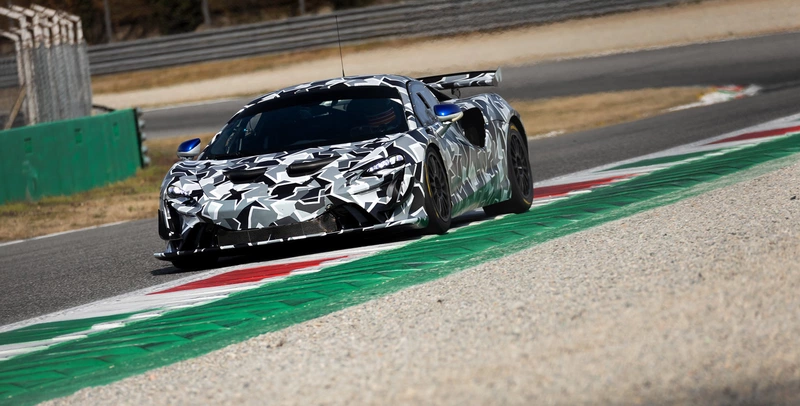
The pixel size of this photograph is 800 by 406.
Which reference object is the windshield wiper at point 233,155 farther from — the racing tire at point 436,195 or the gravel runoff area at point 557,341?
the gravel runoff area at point 557,341

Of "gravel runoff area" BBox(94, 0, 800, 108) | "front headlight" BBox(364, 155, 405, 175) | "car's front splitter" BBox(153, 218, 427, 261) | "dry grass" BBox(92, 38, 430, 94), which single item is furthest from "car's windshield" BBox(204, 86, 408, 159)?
"dry grass" BBox(92, 38, 430, 94)

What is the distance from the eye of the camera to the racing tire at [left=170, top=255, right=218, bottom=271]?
28.5 feet

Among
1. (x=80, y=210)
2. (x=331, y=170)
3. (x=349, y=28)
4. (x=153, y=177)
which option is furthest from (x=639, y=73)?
(x=331, y=170)

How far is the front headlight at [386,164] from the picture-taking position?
834 cm

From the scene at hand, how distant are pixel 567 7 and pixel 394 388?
94.4ft

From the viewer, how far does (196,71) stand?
3806 cm

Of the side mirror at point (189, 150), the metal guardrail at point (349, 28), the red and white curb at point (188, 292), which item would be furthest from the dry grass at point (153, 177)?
the red and white curb at point (188, 292)

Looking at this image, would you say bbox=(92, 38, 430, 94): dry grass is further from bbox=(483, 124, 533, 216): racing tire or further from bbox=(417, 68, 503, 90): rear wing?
bbox=(483, 124, 533, 216): racing tire

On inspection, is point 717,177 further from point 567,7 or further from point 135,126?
point 567,7

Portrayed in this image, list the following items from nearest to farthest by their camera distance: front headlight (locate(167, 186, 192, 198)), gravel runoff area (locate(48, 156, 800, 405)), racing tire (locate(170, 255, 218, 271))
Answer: gravel runoff area (locate(48, 156, 800, 405)), front headlight (locate(167, 186, 192, 198)), racing tire (locate(170, 255, 218, 271))

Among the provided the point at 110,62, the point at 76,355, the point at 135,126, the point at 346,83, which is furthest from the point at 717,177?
the point at 110,62

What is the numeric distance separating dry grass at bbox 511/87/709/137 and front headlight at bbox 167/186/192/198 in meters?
13.9

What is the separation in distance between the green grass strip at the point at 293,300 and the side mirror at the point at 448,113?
822 mm

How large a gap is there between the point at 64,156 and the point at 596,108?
1134 centimetres
